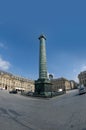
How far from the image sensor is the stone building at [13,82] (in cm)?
10494

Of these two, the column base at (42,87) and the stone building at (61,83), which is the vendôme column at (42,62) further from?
the stone building at (61,83)

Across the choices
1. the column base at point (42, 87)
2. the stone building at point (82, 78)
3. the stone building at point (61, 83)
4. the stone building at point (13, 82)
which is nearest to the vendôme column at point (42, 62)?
the column base at point (42, 87)

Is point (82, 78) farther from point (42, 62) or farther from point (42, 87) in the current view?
point (42, 87)

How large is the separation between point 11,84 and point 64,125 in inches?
4094

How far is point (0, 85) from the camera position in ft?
334

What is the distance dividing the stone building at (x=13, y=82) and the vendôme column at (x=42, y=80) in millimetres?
61930

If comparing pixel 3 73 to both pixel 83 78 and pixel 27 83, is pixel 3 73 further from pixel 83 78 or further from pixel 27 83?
pixel 83 78

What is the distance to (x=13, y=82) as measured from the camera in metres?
113

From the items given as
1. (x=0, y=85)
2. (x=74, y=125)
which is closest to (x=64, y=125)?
(x=74, y=125)

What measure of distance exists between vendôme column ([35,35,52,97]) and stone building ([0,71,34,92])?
61930mm

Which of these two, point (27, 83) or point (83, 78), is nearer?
point (83, 78)

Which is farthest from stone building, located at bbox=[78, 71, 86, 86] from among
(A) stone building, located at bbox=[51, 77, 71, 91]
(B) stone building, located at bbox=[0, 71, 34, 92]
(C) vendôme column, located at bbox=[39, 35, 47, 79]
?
(C) vendôme column, located at bbox=[39, 35, 47, 79]

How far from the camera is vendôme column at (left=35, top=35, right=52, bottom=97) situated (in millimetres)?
41719

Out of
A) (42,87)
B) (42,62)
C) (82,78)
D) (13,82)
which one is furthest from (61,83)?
(42,87)
